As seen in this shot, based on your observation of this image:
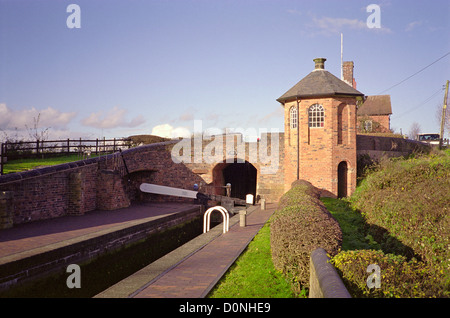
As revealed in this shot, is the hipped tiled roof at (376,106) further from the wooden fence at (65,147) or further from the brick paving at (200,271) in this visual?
the brick paving at (200,271)

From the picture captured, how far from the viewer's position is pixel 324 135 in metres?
19.8

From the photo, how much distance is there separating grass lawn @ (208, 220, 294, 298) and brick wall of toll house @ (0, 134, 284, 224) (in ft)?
29.5

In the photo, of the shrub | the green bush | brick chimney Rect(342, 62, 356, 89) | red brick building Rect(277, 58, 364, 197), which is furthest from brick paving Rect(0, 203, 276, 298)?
brick chimney Rect(342, 62, 356, 89)

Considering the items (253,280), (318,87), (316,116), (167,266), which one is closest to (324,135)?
(316,116)

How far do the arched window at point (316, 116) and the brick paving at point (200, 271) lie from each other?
10.2m

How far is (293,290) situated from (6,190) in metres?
11.0

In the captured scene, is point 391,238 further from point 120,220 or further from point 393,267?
point 120,220

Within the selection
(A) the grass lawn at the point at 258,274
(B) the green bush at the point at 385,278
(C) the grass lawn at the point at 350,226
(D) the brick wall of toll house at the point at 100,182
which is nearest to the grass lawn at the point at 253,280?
(A) the grass lawn at the point at 258,274

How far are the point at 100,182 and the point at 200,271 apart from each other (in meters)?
11.6

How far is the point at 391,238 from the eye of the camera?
30.6 feet

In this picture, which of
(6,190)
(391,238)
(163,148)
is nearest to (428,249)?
(391,238)

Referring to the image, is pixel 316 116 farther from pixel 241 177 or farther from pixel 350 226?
pixel 241 177

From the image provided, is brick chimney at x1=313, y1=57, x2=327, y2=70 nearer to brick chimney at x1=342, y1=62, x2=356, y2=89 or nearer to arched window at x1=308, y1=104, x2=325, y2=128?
arched window at x1=308, y1=104, x2=325, y2=128

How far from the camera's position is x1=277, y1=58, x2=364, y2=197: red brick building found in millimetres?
19578
